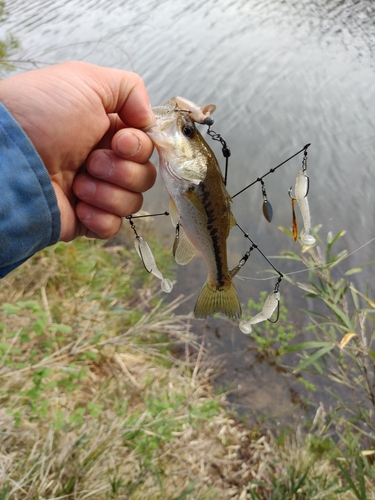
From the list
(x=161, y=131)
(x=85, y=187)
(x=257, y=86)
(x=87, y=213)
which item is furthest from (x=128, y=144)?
(x=257, y=86)

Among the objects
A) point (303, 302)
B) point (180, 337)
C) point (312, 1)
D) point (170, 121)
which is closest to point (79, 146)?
point (170, 121)

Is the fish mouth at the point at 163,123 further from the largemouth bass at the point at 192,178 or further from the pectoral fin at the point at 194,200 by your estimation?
the pectoral fin at the point at 194,200

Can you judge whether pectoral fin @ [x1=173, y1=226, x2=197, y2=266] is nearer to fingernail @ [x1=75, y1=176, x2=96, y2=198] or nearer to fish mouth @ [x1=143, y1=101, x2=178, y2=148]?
fish mouth @ [x1=143, y1=101, x2=178, y2=148]

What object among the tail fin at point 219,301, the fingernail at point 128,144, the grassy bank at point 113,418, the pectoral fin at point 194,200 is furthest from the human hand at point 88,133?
the grassy bank at point 113,418

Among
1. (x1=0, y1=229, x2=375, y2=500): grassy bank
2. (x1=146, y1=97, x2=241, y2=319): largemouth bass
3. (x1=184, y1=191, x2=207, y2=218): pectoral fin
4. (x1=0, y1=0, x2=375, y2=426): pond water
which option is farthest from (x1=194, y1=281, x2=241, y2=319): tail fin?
(x1=0, y1=0, x2=375, y2=426): pond water

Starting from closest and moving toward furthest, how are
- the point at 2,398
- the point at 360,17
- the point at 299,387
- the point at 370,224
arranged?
the point at 2,398
the point at 299,387
the point at 370,224
the point at 360,17

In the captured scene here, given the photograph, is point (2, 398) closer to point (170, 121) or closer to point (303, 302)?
point (170, 121)
